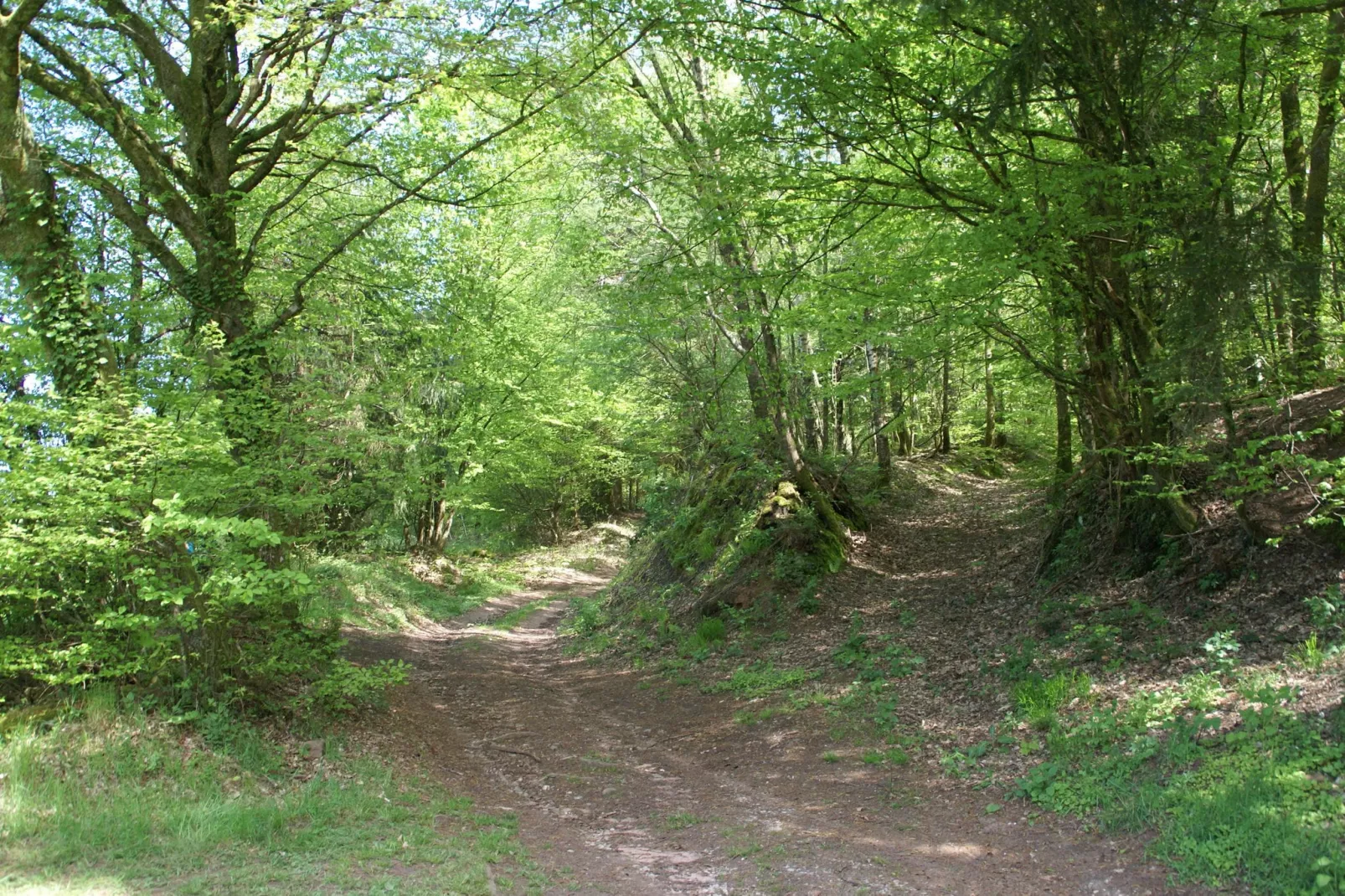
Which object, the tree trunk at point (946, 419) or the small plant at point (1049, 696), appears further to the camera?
the tree trunk at point (946, 419)

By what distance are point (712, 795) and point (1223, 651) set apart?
4.39 meters

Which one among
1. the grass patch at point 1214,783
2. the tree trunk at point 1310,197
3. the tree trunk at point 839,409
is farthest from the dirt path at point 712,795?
the tree trunk at point 839,409

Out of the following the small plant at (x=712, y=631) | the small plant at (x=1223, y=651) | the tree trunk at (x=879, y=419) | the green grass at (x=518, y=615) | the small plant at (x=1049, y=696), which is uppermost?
the tree trunk at (x=879, y=419)

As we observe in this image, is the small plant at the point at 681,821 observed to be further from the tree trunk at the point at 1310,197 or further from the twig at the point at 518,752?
the tree trunk at the point at 1310,197

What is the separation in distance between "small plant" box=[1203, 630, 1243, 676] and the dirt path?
6.73 feet

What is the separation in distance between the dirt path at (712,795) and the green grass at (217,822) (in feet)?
2.07

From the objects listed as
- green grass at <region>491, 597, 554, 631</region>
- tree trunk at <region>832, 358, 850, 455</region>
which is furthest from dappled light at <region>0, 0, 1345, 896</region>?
tree trunk at <region>832, 358, 850, 455</region>

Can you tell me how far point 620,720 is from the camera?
962 centimetres

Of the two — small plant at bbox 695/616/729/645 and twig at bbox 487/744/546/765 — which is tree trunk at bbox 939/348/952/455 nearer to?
small plant at bbox 695/616/729/645

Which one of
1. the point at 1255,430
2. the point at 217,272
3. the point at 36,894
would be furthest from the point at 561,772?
the point at 1255,430

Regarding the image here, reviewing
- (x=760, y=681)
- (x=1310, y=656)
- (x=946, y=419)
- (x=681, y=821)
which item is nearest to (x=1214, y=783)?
(x=1310, y=656)

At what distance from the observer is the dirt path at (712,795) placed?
500 cm

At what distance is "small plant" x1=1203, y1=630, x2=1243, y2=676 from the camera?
6211 millimetres

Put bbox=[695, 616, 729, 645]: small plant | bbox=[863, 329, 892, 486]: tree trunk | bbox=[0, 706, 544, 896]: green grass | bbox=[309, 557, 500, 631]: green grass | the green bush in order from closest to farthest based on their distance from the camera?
bbox=[0, 706, 544, 896]: green grass → the green bush → bbox=[695, 616, 729, 645]: small plant → bbox=[309, 557, 500, 631]: green grass → bbox=[863, 329, 892, 486]: tree trunk
